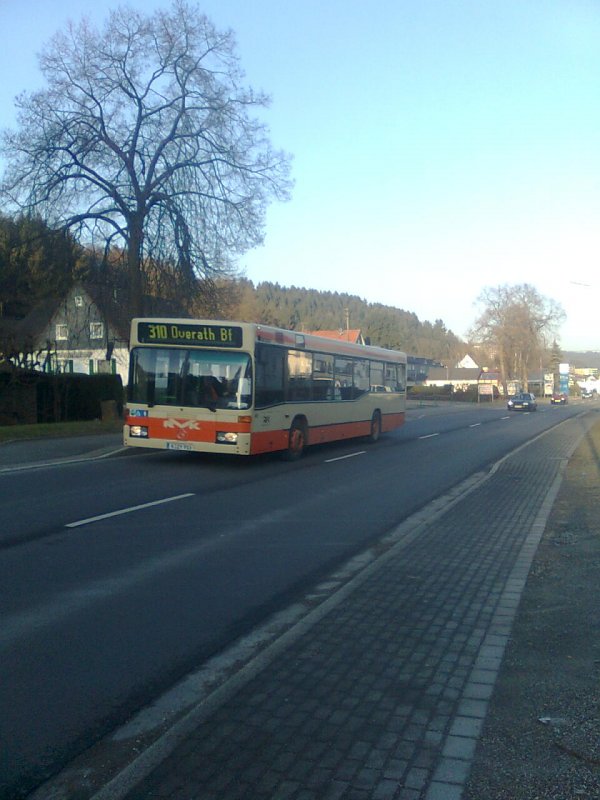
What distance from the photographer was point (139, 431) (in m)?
16.0

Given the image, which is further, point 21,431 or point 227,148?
point 227,148

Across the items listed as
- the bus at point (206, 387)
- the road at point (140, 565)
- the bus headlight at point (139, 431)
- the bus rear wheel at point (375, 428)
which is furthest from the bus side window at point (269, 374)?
the bus rear wheel at point (375, 428)

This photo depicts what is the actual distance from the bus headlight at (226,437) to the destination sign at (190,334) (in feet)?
5.65

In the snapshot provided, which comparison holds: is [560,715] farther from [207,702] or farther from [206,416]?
[206,416]

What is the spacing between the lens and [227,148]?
94.2 feet

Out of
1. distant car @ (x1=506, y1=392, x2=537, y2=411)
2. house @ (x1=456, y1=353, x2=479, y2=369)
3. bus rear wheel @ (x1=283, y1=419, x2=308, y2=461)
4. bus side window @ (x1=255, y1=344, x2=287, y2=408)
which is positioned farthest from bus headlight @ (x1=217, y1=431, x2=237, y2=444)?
house @ (x1=456, y1=353, x2=479, y2=369)

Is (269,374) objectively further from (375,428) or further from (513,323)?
(513,323)

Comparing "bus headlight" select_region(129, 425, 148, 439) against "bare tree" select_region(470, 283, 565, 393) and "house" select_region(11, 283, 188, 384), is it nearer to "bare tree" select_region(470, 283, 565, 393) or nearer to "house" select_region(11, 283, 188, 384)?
"house" select_region(11, 283, 188, 384)

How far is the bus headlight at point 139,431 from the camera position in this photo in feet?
52.3

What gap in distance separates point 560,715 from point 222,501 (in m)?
8.35

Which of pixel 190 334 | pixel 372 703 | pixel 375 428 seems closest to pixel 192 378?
pixel 190 334

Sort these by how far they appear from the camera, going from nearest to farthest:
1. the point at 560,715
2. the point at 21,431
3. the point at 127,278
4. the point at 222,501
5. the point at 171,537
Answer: the point at 560,715
the point at 171,537
the point at 222,501
the point at 21,431
the point at 127,278

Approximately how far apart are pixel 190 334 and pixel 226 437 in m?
2.18

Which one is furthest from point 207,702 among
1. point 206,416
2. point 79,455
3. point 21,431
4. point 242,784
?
point 21,431
